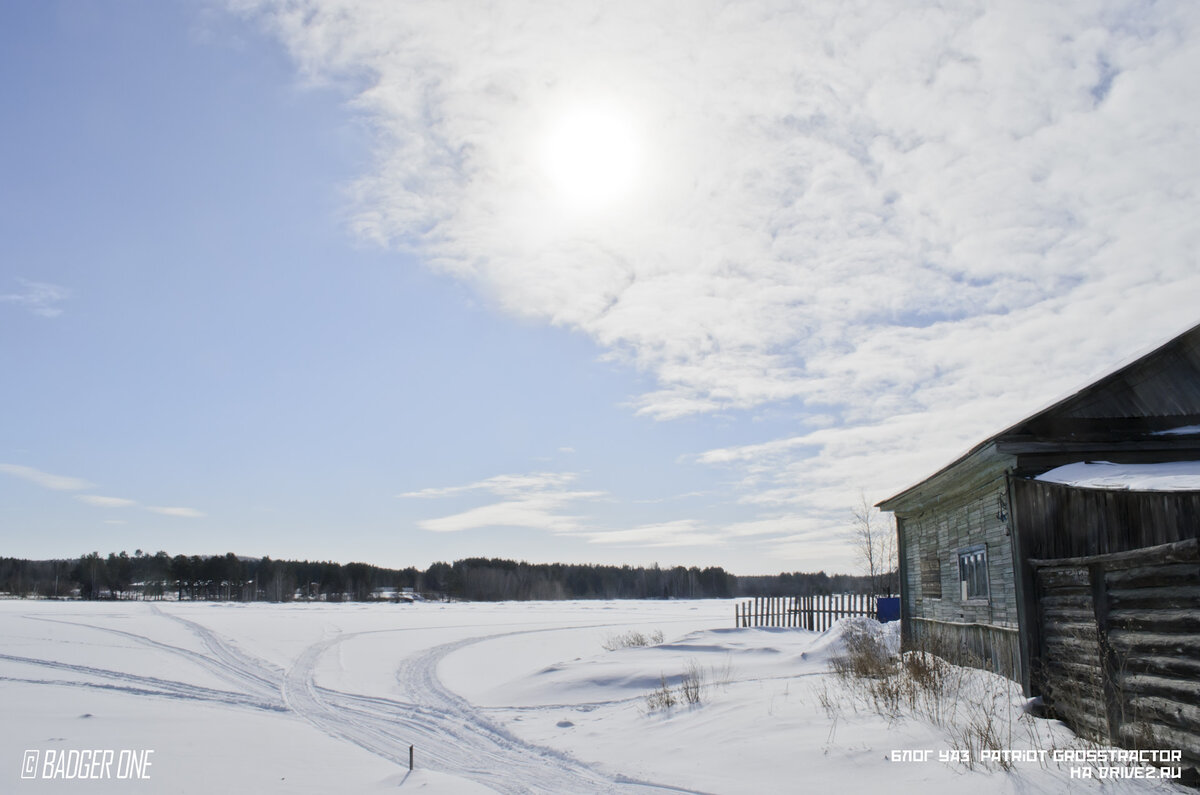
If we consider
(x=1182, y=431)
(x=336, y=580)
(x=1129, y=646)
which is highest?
(x=1182, y=431)

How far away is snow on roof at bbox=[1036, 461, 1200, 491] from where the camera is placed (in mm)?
7902

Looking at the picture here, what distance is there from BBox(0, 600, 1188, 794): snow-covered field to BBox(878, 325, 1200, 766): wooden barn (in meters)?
0.77

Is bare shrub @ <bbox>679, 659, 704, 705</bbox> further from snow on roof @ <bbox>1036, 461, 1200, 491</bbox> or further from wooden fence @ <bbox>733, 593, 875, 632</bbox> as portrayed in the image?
wooden fence @ <bbox>733, 593, 875, 632</bbox>

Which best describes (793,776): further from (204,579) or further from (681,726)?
(204,579)

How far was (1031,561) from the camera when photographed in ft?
32.8

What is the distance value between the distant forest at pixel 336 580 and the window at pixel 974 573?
84.6 metres

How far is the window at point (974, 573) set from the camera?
12188 millimetres

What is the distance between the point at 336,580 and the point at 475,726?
10803 cm

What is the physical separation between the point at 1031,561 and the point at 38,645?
27715mm

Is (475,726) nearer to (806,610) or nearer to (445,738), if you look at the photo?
(445,738)

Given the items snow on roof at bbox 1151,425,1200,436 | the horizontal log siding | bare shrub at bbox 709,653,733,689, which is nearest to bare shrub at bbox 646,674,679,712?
bare shrub at bbox 709,653,733,689

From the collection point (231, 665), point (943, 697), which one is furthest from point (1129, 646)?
point (231, 665)

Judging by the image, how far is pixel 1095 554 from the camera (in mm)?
9320

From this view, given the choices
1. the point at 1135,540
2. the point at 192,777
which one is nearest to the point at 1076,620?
the point at 1135,540
